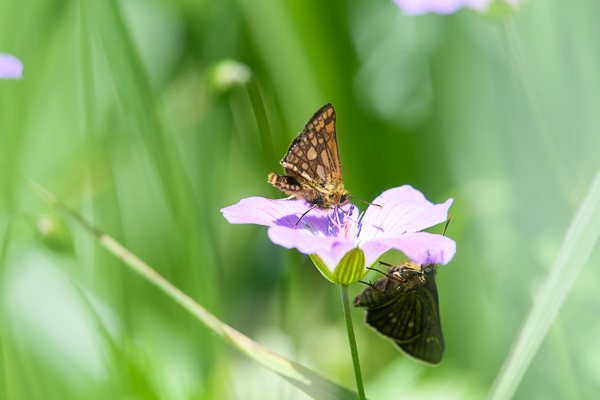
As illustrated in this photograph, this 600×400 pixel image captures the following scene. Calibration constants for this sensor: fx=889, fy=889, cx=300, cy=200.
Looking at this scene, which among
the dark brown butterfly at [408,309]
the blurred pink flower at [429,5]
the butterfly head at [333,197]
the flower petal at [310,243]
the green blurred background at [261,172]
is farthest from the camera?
the blurred pink flower at [429,5]

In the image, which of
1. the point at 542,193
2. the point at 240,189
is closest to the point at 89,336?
the point at 240,189

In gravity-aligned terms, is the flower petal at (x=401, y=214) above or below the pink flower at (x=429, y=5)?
below

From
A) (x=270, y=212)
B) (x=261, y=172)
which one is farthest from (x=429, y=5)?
(x=270, y=212)

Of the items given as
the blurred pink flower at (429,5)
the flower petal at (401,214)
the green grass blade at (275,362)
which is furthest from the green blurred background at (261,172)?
the flower petal at (401,214)

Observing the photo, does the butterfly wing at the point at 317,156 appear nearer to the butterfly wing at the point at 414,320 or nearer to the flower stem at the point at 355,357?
the butterfly wing at the point at 414,320

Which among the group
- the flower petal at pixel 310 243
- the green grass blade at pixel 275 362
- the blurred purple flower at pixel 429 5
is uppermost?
the blurred purple flower at pixel 429 5

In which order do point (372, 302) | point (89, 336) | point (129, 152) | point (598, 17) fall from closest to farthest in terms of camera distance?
point (372, 302), point (89, 336), point (598, 17), point (129, 152)

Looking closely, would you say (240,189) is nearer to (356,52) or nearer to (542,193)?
(356,52)
